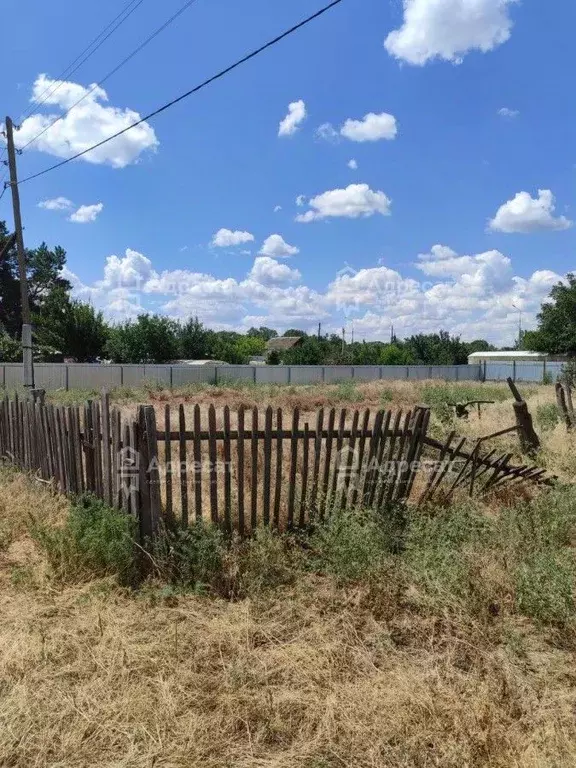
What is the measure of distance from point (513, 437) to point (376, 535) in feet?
17.9

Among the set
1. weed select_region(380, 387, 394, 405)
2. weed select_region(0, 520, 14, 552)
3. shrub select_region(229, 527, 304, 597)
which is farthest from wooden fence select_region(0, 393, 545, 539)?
weed select_region(380, 387, 394, 405)

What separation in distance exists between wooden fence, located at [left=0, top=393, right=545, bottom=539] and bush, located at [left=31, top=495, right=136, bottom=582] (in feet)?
0.73

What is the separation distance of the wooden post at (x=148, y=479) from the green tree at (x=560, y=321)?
41.5 meters

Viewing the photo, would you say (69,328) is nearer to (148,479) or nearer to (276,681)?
(148,479)

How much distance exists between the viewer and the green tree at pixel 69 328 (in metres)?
37.8

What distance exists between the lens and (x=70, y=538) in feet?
13.0

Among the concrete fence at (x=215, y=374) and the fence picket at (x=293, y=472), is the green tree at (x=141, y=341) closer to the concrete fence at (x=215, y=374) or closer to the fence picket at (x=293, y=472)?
the concrete fence at (x=215, y=374)

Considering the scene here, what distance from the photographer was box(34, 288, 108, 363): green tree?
3784cm

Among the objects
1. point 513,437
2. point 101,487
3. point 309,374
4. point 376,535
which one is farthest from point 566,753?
point 309,374

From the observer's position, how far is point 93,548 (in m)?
3.83

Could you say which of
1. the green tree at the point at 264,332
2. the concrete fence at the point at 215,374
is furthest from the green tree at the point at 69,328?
the green tree at the point at 264,332

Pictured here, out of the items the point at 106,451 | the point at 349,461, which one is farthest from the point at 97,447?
the point at 349,461

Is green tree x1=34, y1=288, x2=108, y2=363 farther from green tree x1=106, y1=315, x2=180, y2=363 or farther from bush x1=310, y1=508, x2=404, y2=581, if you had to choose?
bush x1=310, y1=508, x2=404, y2=581

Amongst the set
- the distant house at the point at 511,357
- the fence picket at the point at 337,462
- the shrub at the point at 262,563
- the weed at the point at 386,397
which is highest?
the distant house at the point at 511,357
